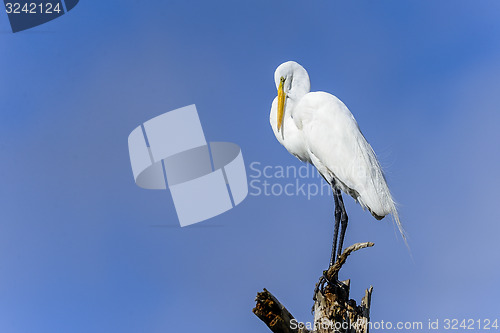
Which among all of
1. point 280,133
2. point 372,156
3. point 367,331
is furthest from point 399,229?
point 280,133

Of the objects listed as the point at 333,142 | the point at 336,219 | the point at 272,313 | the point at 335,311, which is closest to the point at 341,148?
the point at 333,142

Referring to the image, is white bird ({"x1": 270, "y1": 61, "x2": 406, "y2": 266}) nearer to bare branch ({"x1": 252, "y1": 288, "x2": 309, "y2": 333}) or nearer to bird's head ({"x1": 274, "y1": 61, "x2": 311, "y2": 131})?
bird's head ({"x1": 274, "y1": 61, "x2": 311, "y2": 131})

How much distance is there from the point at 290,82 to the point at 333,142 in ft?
3.32

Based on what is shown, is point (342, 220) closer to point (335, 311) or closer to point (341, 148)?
point (341, 148)

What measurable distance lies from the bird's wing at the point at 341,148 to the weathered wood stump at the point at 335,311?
1.15 m

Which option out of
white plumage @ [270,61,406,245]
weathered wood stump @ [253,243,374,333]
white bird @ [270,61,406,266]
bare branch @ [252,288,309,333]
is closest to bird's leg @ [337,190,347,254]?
white bird @ [270,61,406,266]

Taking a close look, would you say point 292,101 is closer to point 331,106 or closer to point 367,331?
point 331,106

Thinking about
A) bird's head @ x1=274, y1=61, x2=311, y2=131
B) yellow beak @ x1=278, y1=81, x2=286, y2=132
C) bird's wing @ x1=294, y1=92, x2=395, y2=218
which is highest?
bird's head @ x1=274, y1=61, x2=311, y2=131

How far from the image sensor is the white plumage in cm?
640

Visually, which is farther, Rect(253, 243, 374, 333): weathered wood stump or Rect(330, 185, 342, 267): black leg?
Rect(330, 185, 342, 267): black leg

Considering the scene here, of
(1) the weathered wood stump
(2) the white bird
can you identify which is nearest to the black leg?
(2) the white bird

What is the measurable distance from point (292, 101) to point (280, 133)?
1.54ft

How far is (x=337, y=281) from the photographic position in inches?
219

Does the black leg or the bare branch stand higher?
the black leg
